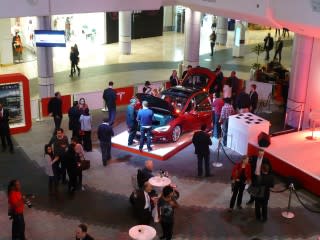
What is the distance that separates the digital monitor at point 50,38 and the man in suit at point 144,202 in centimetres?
804

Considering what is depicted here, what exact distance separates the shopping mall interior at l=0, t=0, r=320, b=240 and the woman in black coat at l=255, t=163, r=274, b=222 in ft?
0.71

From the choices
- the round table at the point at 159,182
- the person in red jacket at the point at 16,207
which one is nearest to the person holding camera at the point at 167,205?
the round table at the point at 159,182

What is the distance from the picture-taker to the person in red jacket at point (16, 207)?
9562 mm

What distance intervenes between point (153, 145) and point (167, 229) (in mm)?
5142

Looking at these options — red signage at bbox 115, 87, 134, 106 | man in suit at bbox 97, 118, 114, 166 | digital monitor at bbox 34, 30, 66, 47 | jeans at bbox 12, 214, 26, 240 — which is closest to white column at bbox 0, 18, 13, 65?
digital monitor at bbox 34, 30, 66, 47

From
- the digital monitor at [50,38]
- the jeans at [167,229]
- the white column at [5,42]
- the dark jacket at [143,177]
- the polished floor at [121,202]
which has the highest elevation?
the digital monitor at [50,38]

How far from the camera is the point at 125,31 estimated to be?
88.5ft

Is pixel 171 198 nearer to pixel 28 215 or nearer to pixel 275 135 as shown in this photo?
pixel 28 215

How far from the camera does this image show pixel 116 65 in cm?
2498

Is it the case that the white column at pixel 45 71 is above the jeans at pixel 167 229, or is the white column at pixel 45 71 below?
above

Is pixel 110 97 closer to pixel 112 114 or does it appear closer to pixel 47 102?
pixel 112 114

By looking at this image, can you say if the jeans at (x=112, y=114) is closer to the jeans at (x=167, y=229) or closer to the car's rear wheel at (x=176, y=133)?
the car's rear wheel at (x=176, y=133)

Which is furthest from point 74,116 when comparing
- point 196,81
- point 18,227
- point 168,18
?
point 168,18

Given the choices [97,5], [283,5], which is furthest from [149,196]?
[97,5]
